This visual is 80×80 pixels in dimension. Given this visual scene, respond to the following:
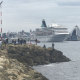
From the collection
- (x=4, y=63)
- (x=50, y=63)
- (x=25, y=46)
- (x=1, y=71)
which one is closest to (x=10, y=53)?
(x=25, y=46)

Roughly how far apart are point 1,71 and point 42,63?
108 ft

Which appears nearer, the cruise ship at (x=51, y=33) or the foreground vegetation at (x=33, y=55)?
the foreground vegetation at (x=33, y=55)

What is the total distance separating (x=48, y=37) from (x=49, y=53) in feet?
388

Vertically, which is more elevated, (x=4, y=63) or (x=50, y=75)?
(x=4, y=63)

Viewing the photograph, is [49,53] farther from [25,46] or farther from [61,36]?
[61,36]

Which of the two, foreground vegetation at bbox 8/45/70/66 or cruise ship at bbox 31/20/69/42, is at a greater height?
cruise ship at bbox 31/20/69/42

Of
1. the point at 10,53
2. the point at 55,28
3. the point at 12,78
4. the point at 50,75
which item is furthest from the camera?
the point at 55,28

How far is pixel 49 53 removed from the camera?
71.3 meters

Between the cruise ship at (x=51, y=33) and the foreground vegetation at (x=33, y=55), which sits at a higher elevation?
the cruise ship at (x=51, y=33)

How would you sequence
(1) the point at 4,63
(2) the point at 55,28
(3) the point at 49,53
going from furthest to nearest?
1. (2) the point at 55,28
2. (3) the point at 49,53
3. (1) the point at 4,63

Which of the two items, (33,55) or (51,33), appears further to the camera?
(51,33)

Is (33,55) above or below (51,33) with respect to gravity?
below

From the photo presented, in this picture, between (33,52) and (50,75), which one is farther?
(33,52)

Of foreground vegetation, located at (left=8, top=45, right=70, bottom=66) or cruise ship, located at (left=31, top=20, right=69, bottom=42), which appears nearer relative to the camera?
foreground vegetation, located at (left=8, top=45, right=70, bottom=66)
